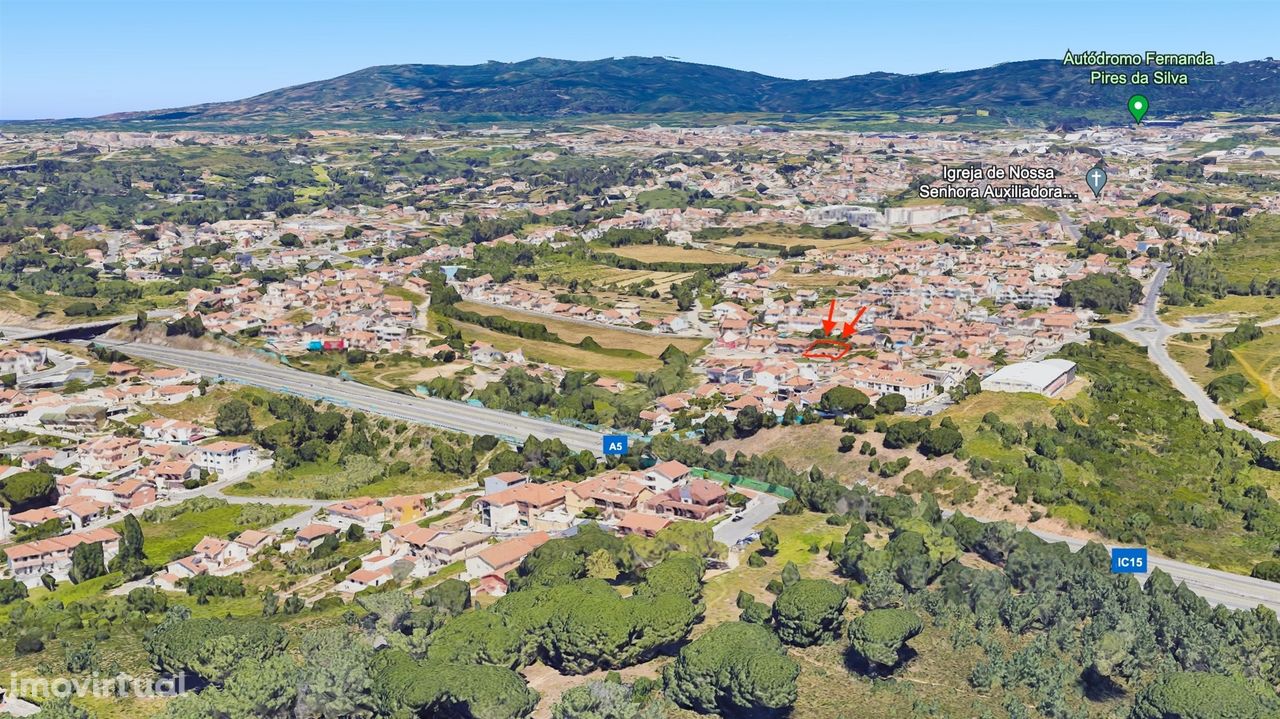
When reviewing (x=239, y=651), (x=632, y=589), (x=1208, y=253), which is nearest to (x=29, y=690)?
(x=239, y=651)

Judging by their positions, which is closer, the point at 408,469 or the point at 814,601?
the point at 814,601

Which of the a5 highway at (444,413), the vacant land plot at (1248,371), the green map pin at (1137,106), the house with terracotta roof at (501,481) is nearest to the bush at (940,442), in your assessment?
the a5 highway at (444,413)

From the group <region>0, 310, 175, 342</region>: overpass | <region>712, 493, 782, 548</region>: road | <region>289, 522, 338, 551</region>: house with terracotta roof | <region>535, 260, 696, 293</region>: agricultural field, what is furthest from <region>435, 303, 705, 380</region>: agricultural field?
<region>289, 522, 338, 551</region>: house with terracotta roof

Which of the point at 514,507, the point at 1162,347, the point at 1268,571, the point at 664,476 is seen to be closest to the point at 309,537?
the point at 514,507

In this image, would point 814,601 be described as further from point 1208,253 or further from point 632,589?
point 1208,253

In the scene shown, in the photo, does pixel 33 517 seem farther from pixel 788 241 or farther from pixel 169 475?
pixel 788 241

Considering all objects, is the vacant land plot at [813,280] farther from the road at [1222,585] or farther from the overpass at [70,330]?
the road at [1222,585]

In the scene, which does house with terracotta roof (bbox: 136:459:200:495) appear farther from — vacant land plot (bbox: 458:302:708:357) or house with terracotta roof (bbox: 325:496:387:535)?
vacant land plot (bbox: 458:302:708:357)
